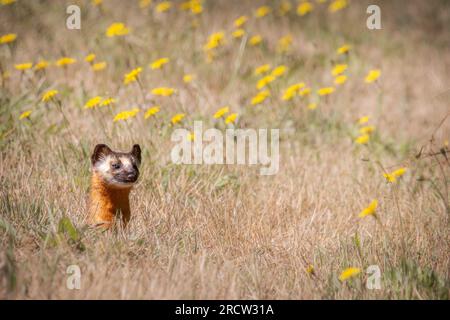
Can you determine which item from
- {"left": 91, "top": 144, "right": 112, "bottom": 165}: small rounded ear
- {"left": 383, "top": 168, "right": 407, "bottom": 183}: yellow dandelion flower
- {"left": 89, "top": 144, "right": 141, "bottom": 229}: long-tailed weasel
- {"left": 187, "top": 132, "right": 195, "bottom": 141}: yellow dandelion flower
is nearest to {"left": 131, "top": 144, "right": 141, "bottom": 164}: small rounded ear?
{"left": 89, "top": 144, "right": 141, "bottom": 229}: long-tailed weasel

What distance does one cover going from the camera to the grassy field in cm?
397

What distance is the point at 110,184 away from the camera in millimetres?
4453

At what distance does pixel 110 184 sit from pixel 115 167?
0.44 ft

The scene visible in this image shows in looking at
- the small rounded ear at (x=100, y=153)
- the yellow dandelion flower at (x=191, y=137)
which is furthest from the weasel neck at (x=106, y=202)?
the yellow dandelion flower at (x=191, y=137)

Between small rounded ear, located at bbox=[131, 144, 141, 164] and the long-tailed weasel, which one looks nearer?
the long-tailed weasel

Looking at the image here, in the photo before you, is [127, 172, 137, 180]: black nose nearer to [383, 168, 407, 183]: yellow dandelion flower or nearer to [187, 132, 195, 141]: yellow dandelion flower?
[187, 132, 195, 141]: yellow dandelion flower

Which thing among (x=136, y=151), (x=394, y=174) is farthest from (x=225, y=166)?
(x=394, y=174)

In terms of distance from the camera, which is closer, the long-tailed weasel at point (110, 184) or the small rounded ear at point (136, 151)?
the long-tailed weasel at point (110, 184)

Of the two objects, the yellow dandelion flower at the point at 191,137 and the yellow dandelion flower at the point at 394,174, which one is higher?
the yellow dandelion flower at the point at 191,137

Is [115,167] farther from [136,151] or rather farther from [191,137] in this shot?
[191,137]

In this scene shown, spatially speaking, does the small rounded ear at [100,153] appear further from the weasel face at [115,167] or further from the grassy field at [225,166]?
the grassy field at [225,166]

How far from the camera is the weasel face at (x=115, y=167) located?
442 centimetres
